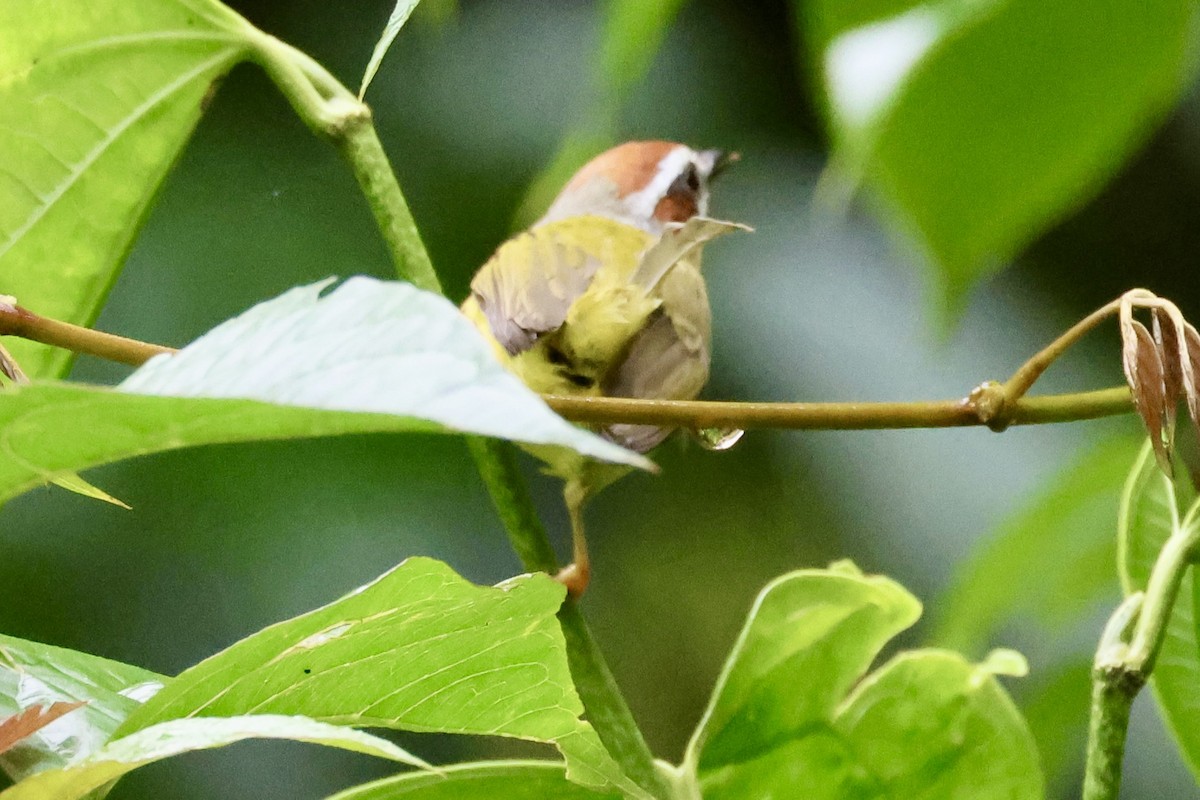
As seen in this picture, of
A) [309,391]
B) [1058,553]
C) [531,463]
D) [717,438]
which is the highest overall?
[309,391]

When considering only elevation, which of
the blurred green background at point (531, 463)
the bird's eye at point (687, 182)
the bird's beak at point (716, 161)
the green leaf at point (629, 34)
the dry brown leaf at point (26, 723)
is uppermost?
the green leaf at point (629, 34)

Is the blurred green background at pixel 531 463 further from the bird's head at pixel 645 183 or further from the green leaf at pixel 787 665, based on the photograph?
the green leaf at pixel 787 665

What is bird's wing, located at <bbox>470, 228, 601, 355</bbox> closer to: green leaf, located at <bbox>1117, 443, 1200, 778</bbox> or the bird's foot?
the bird's foot

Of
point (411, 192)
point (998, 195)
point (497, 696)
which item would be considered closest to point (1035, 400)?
point (998, 195)

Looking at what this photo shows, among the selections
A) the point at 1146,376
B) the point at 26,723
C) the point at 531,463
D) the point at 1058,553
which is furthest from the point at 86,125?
the point at 531,463

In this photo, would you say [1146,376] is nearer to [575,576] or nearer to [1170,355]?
[1170,355]

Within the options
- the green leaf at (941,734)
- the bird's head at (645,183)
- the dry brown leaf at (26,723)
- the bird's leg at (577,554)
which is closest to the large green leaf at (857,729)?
the green leaf at (941,734)
